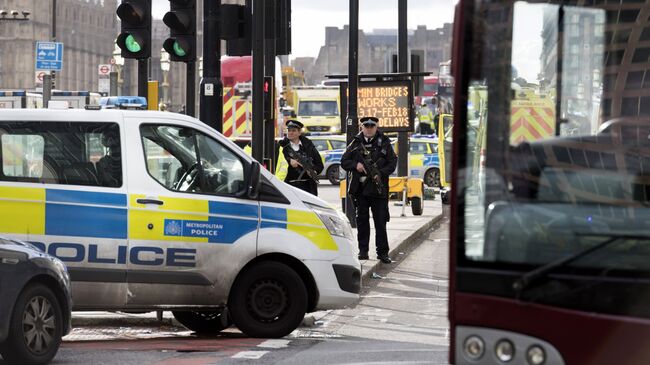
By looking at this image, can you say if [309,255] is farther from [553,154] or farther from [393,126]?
[393,126]

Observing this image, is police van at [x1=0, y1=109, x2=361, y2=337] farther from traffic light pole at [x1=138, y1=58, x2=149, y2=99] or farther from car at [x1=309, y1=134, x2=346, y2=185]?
car at [x1=309, y1=134, x2=346, y2=185]

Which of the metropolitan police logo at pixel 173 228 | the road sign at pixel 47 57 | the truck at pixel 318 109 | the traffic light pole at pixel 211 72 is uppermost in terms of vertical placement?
the road sign at pixel 47 57

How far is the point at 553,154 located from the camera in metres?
6.68

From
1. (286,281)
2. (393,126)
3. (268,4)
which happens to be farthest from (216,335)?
(393,126)

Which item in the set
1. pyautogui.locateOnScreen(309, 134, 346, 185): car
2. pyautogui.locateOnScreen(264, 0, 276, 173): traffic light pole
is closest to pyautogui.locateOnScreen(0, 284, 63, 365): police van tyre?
pyautogui.locateOnScreen(264, 0, 276, 173): traffic light pole

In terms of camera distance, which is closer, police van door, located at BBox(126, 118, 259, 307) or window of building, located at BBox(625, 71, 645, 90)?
window of building, located at BBox(625, 71, 645, 90)

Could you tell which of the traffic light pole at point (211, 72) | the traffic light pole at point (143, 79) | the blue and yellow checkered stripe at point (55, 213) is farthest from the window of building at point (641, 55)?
the traffic light pole at point (143, 79)

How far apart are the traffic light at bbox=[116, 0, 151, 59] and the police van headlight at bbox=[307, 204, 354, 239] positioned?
4.10 m

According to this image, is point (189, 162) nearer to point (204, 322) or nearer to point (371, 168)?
point (204, 322)

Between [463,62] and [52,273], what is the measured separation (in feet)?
14.3

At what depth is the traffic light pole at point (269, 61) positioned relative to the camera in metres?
16.3

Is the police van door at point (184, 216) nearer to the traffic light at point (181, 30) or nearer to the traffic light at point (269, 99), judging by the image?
the traffic light at point (181, 30)

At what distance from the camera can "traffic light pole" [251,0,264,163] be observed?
51.2 ft

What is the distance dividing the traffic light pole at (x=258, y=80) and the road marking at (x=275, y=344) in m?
4.20
